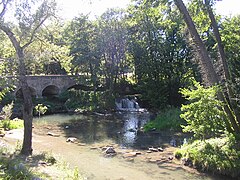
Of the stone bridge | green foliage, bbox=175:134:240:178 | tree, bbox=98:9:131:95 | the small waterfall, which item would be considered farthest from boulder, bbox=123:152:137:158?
the stone bridge

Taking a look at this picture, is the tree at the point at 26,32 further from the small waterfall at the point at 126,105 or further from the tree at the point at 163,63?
the small waterfall at the point at 126,105

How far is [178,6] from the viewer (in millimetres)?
10828

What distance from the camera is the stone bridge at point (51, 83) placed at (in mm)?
32250

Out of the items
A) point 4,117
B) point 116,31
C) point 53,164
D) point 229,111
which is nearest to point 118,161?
point 53,164

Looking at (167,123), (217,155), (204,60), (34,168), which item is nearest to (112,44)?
(167,123)

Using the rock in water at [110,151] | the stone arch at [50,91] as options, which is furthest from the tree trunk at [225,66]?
the stone arch at [50,91]

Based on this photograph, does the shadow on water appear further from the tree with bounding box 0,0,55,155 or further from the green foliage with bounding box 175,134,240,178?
the tree with bounding box 0,0,55,155

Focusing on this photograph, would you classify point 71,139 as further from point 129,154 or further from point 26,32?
point 26,32

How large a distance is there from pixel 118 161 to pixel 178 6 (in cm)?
680

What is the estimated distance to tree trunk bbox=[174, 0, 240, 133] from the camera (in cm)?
1083

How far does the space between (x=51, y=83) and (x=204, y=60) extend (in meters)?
25.1

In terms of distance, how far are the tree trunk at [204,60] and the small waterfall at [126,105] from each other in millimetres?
18978

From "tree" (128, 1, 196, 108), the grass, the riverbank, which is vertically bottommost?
the riverbank

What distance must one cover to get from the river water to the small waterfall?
1.97 m
